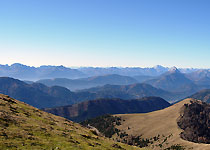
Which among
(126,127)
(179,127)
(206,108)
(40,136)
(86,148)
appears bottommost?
(126,127)

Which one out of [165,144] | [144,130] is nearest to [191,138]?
[165,144]

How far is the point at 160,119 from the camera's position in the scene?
196250 millimetres

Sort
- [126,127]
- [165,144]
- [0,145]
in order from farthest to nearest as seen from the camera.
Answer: [126,127], [165,144], [0,145]

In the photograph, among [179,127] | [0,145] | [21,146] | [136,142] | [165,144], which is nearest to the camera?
[0,145]

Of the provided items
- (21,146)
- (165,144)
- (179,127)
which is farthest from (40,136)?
(179,127)

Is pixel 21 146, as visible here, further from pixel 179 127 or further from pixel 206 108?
pixel 206 108

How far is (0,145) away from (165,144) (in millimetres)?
121072

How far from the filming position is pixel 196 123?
15438 cm

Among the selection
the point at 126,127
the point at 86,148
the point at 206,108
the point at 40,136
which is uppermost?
the point at 40,136

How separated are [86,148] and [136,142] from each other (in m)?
126

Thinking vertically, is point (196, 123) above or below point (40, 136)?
below

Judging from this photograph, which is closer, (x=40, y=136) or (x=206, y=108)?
(x=40, y=136)

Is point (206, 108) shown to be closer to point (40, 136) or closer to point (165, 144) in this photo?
point (165, 144)

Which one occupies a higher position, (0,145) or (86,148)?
(0,145)
